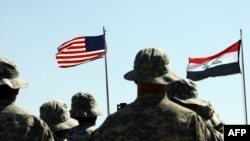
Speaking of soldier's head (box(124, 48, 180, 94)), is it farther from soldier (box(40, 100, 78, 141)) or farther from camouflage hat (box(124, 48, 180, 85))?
soldier (box(40, 100, 78, 141))

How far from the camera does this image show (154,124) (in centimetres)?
653

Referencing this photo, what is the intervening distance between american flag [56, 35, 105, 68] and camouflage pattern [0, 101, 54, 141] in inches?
804

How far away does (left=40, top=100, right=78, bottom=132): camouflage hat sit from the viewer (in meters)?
9.95

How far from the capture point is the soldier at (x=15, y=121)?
7582 mm

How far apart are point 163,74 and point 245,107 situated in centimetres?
2183

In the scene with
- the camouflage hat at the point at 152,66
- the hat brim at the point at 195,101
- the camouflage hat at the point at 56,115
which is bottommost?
the camouflage hat at the point at 56,115

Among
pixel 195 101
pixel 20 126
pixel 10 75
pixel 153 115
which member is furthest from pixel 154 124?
pixel 195 101

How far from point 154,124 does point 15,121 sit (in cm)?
175

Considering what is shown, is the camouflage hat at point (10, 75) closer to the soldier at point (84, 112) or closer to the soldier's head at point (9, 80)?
the soldier's head at point (9, 80)

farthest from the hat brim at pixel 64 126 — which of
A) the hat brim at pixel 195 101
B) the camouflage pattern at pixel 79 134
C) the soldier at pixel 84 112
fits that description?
the hat brim at pixel 195 101

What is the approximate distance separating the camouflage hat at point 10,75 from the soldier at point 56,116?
1.99m

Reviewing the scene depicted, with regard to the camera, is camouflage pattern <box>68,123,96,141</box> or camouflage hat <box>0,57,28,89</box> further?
camouflage pattern <box>68,123,96,141</box>

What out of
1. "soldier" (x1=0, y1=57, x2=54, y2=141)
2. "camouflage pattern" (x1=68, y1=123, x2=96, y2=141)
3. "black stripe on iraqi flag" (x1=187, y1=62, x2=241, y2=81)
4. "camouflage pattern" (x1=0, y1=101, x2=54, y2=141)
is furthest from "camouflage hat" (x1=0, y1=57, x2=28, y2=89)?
"black stripe on iraqi flag" (x1=187, y1=62, x2=241, y2=81)

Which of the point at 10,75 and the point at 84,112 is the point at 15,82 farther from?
the point at 84,112
